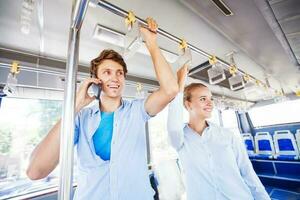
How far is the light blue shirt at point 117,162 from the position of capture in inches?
31.2

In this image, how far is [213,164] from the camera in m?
1.24

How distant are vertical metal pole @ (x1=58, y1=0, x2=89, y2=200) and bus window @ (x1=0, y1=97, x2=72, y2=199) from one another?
2329mm

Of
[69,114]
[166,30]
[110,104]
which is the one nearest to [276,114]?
[166,30]

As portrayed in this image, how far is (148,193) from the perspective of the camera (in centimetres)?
84

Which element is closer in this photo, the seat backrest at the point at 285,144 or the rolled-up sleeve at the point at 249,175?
the rolled-up sleeve at the point at 249,175

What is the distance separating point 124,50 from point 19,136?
2135 millimetres

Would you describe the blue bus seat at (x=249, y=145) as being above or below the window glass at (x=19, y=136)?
below

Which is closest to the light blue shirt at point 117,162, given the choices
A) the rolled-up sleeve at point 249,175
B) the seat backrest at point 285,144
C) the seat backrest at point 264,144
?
the rolled-up sleeve at point 249,175

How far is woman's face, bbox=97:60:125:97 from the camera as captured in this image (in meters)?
0.94

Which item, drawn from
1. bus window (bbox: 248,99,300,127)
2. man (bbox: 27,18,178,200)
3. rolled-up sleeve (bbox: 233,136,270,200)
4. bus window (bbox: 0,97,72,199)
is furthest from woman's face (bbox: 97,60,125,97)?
bus window (bbox: 248,99,300,127)

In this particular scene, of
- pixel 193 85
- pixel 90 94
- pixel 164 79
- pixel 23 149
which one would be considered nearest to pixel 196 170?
pixel 193 85

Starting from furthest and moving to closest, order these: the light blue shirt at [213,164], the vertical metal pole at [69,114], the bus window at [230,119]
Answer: the bus window at [230,119]
the light blue shirt at [213,164]
the vertical metal pole at [69,114]

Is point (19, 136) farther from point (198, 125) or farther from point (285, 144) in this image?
point (285, 144)

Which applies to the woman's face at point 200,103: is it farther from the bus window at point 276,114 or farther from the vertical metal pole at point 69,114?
the bus window at point 276,114
